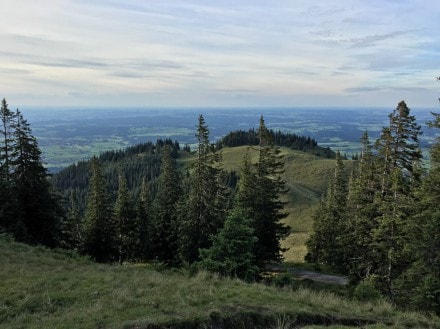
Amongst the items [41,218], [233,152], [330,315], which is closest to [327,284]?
[330,315]

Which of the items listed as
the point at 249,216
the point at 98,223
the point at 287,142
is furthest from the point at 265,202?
the point at 287,142

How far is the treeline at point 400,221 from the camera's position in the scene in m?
18.9

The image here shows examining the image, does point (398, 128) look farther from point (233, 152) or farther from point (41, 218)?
point (233, 152)

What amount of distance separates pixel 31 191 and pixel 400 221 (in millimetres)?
29666

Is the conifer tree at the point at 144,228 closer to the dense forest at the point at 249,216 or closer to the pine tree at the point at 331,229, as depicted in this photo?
the dense forest at the point at 249,216

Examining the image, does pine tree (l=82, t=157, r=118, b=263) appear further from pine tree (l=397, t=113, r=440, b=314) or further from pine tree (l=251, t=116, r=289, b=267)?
pine tree (l=397, t=113, r=440, b=314)

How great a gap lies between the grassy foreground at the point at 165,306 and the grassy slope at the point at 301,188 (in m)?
49.6

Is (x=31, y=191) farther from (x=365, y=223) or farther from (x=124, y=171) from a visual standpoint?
(x=124, y=171)

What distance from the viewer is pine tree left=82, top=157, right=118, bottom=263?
38.7 m

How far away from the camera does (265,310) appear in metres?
10.6

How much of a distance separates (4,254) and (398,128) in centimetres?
2512

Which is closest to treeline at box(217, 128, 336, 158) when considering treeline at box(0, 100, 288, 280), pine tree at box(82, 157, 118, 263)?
treeline at box(0, 100, 288, 280)

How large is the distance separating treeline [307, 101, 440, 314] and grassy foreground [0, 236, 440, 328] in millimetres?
7568

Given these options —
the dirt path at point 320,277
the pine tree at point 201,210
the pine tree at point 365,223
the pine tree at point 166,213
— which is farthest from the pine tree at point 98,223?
the pine tree at point 365,223
